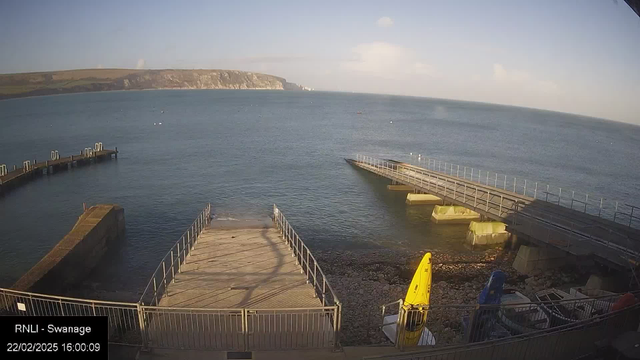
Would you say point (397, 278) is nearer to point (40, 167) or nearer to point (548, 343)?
point (548, 343)

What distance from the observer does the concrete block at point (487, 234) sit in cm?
2472

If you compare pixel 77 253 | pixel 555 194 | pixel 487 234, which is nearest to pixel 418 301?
pixel 77 253

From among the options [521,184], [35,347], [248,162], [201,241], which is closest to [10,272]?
[201,241]

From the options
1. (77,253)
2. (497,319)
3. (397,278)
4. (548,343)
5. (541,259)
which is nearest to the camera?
(548,343)

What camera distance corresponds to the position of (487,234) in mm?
24828

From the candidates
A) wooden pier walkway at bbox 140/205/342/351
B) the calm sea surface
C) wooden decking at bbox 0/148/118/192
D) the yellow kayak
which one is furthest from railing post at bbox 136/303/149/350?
wooden decking at bbox 0/148/118/192

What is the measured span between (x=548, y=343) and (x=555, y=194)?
1316 inches

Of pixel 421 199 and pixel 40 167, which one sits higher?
pixel 421 199

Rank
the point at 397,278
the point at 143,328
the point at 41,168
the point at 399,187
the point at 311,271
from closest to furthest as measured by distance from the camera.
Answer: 1. the point at 143,328
2. the point at 311,271
3. the point at 397,278
4. the point at 399,187
5. the point at 41,168

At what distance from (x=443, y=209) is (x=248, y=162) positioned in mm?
27830

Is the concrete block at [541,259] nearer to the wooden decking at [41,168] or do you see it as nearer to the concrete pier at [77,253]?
the concrete pier at [77,253]

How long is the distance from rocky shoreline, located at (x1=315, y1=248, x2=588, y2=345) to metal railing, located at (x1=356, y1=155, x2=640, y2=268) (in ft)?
5.53

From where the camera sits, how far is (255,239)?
55.0ft

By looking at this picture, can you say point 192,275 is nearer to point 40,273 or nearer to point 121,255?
point 40,273
